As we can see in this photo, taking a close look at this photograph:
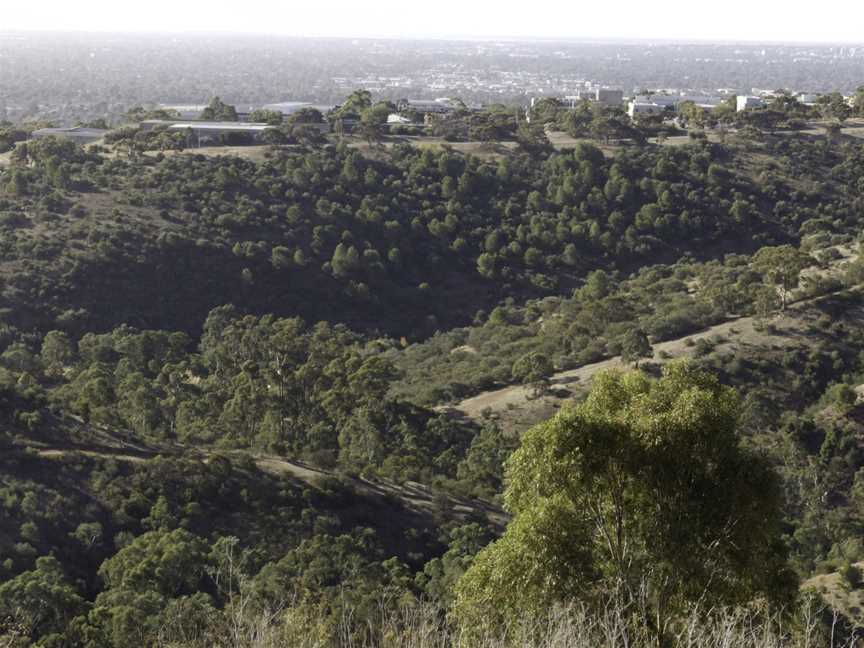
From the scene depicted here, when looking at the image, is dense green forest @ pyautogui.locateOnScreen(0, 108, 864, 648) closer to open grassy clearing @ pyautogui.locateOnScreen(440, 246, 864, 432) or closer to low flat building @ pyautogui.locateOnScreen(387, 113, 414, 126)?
open grassy clearing @ pyautogui.locateOnScreen(440, 246, 864, 432)

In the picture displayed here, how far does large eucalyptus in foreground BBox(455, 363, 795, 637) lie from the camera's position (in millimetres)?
8172

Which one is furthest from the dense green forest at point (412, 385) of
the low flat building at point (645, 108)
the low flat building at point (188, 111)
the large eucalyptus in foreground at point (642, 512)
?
the low flat building at point (188, 111)

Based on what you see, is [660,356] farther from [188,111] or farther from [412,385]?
[188,111]

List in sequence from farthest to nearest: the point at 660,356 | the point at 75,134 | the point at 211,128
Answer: the point at 211,128
the point at 75,134
the point at 660,356

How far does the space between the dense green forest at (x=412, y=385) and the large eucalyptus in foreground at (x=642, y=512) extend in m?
0.03

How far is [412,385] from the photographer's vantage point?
3284 cm

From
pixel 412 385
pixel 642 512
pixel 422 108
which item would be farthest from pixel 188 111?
pixel 642 512

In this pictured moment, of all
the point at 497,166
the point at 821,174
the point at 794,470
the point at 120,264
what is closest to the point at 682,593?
the point at 794,470

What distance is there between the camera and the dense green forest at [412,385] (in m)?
8.39

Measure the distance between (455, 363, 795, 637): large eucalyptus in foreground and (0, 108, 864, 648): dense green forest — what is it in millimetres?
27

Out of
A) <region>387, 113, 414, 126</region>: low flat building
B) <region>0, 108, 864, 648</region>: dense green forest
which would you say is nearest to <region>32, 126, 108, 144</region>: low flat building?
<region>0, 108, 864, 648</region>: dense green forest

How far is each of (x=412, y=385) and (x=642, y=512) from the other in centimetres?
2455

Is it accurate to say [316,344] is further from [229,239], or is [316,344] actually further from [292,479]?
[229,239]

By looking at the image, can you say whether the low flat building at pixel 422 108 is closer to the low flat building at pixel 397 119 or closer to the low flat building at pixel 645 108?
the low flat building at pixel 397 119
